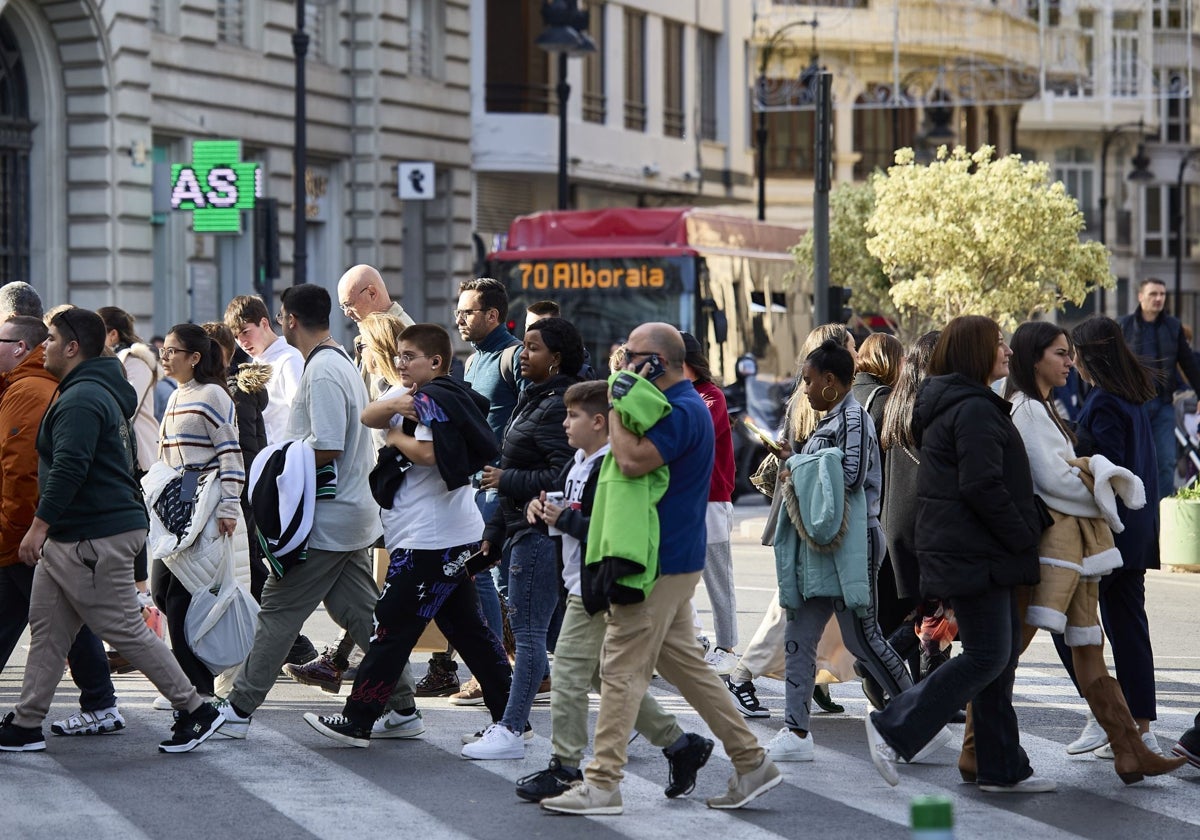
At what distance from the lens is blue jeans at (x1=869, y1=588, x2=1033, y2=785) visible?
8047 millimetres

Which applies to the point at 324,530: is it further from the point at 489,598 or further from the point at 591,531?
the point at 591,531

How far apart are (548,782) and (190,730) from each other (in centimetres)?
179

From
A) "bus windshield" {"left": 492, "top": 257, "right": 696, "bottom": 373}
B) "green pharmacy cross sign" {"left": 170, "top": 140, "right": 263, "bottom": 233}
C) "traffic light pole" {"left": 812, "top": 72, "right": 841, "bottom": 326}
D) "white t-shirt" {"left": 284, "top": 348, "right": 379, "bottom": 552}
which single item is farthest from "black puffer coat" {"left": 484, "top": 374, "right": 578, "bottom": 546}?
"green pharmacy cross sign" {"left": 170, "top": 140, "right": 263, "bottom": 233}

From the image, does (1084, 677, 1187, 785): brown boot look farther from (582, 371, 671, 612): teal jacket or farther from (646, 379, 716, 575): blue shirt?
(582, 371, 671, 612): teal jacket

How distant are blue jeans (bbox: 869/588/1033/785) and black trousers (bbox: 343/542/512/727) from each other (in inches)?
69.8

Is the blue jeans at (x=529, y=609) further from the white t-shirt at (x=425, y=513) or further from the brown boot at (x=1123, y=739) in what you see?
the brown boot at (x=1123, y=739)

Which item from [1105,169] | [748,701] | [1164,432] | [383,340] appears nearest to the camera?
[383,340]

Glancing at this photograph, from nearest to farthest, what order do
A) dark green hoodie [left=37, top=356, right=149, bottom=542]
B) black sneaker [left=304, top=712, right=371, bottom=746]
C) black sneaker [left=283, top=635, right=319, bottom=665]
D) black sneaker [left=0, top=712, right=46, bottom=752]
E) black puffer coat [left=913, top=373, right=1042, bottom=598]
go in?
black puffer coat [left=913, top=373, right=1042, bottom=598] → dark green hoodie [left=37, top=356, right=149, bottom=542] → black sneaker [left=0, top=712, right=46, bottom=752] → black sneaker [left=304, top=712, right=371, bottom=746] → black sneaker [left=283, top=635, right=319, bottom=665]

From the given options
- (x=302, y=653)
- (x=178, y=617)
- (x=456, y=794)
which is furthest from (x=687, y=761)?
(x=302, y=653)

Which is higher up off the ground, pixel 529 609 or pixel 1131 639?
pixel 529 609

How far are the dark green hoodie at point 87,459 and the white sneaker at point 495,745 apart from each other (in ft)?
5.50

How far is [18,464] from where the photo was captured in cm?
900

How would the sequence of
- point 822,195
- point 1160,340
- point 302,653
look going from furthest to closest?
point 822,195 < point 1160,340 < point 302,653

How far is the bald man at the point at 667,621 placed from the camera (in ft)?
24.9
